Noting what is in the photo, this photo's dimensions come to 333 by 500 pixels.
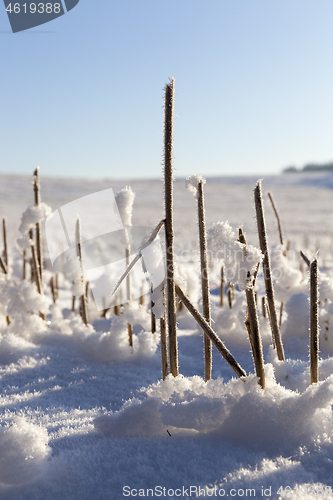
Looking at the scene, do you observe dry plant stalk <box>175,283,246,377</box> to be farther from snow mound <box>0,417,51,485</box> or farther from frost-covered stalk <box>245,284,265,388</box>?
snow mound <box>0,417,51,485</box>

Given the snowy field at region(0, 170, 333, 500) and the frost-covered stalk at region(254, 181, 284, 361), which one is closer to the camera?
the snowy field at region(0, 170, 333, 500)

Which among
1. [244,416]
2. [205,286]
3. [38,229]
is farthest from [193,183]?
[38,229]

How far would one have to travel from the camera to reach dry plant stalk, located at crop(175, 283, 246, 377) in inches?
31.5

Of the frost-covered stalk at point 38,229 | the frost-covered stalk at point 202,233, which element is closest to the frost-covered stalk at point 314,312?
the frost-covered stalk at point 202,233

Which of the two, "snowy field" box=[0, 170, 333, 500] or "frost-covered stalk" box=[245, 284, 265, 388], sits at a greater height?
"frost-covered stalk" box=[245, 284, 265, 388]

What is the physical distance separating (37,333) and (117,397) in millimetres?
608

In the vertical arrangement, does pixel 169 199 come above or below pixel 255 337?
above

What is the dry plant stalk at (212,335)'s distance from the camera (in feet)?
2.62

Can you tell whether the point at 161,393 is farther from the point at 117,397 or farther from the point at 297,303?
the point at 297,303

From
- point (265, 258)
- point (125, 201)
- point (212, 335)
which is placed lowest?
point (212, 335)

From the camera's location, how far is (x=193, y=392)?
0.78 meters

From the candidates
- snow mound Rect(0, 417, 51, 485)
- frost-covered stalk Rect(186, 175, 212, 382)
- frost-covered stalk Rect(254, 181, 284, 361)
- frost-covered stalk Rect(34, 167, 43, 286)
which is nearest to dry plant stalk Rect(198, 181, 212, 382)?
frost-covered stalk Rect(186, 175, 212, 382)

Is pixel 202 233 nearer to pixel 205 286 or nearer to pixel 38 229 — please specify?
pixel 205 286

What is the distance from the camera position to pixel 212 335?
0.82 metres
